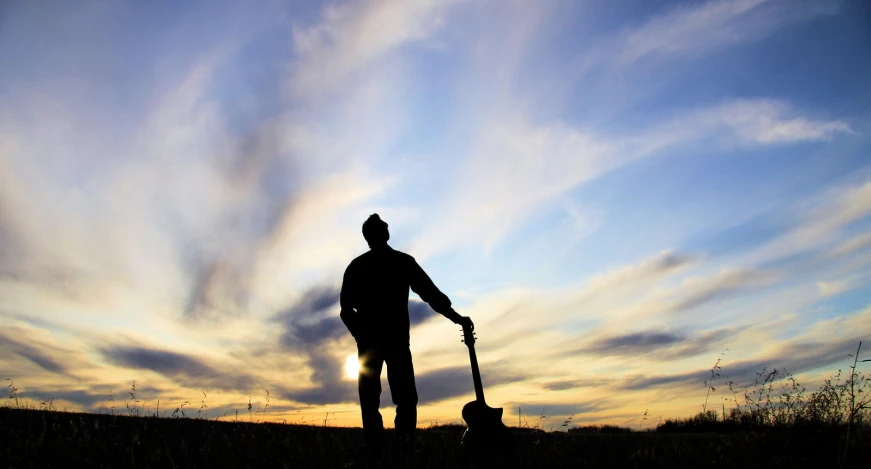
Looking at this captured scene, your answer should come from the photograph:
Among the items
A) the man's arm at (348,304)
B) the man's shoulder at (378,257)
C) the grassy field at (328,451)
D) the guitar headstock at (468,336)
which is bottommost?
the grassy field at (328,451)

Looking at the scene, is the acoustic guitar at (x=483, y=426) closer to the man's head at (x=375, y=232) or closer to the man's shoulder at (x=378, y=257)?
the man's shoulder at (x=378, y=257)

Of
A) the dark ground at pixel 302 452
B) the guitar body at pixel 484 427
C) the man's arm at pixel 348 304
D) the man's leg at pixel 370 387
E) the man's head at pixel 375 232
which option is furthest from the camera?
the man's head at pixel 375 232

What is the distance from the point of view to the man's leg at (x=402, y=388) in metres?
6.78

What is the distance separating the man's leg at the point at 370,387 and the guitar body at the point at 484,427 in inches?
51.2

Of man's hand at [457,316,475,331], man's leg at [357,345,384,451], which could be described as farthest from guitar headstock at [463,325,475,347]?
man's leg at [357,345,384,451]

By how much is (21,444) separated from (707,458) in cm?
679

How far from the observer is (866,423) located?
8.36m

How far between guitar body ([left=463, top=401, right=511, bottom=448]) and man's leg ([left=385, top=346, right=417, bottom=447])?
116 centimetres

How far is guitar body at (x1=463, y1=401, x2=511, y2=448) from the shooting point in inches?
224

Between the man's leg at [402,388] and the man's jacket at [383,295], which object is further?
the man's jacket at [383,295]

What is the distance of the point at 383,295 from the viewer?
23.0ft

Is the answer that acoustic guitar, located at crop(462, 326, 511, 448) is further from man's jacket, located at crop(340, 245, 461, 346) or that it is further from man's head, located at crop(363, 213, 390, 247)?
man's head, located at crop(363, 213, 390, 247)

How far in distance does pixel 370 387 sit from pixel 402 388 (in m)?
0.38

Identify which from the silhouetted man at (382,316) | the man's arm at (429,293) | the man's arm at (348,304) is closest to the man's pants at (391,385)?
the silhouetted man at (382,316)
